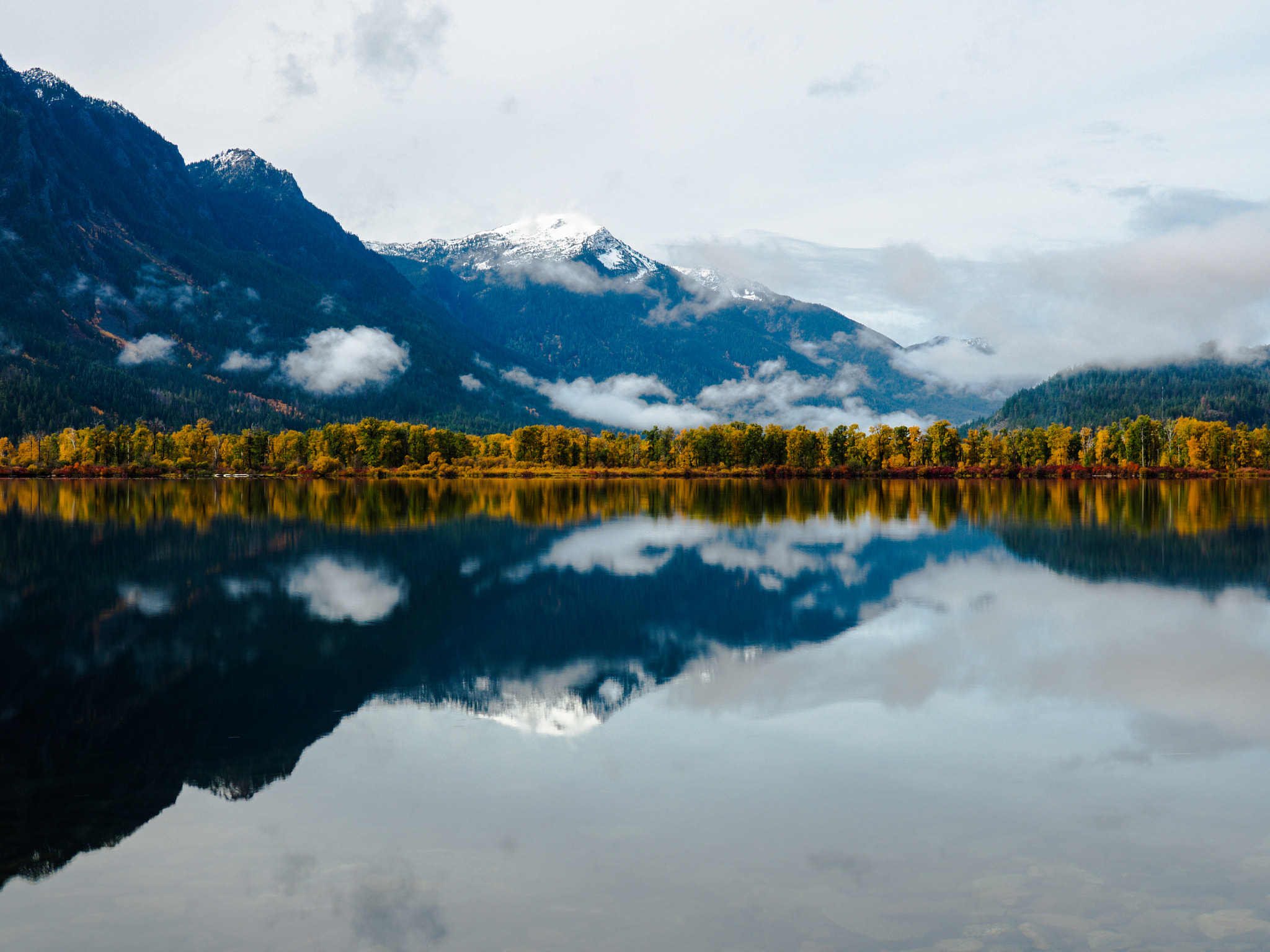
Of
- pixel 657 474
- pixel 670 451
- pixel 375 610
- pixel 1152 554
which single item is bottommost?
pixel 1152 554

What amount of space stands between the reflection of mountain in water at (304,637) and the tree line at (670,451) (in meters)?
116

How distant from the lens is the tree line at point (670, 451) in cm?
15188

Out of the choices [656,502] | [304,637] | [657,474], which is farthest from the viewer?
[657,474]

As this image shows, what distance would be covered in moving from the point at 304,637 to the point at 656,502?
58.8m

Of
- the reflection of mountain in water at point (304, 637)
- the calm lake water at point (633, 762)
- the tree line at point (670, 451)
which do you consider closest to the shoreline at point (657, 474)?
the tree line at point (670, 451)

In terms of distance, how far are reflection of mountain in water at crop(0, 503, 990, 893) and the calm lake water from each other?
114 millimetres

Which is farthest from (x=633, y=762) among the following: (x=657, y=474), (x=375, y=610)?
(x=657, y=474)

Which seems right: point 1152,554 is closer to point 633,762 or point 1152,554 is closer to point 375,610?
point 375,610

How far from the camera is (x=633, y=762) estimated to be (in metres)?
12.2

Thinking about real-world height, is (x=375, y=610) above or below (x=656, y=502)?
above

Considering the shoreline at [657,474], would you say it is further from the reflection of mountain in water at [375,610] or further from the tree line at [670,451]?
the reflection of mountain in water at [375,610]

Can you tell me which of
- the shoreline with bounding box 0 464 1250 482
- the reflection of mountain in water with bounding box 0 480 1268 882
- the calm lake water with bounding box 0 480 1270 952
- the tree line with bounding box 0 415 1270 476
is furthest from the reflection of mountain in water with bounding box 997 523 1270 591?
the tree line with bounding box 0 415 1270 476

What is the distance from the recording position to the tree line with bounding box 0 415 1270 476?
151875mm

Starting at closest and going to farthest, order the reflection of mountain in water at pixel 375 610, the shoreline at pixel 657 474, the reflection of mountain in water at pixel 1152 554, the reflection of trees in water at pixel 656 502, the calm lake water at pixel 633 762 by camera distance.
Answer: the calm lake water at pixel 633 762
the reflection of mountain in water at pixel 375 610
the reflection of mountain in water at pixel 1152 554
the reflection of trees in water at pixel 656 502
the shoreline at pixel 657 474
